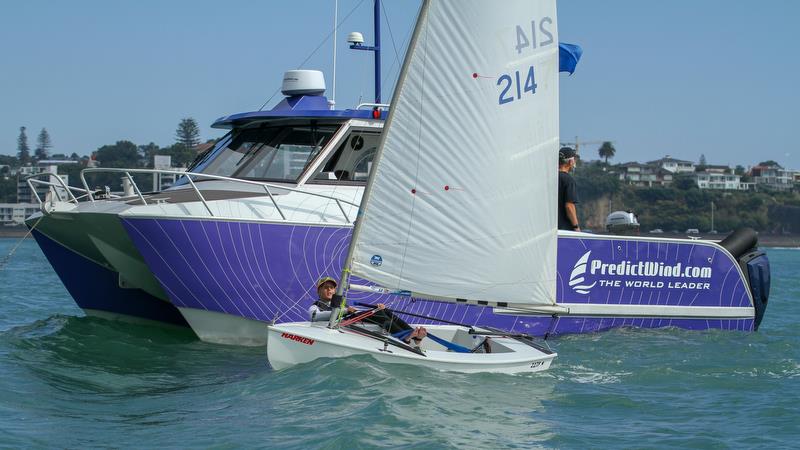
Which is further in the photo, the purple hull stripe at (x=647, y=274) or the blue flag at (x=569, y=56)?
the blue flag at (x=569, y=56)

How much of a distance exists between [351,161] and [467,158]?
3292mm

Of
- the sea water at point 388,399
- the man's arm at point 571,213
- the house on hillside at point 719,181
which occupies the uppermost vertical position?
the man's arm at point 571,213

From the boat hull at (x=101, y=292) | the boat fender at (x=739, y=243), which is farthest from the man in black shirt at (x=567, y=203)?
the boat hull at (x=101, y=292)

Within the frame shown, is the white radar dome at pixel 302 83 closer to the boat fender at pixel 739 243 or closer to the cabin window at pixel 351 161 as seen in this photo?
the cabin window at pixel 351 161

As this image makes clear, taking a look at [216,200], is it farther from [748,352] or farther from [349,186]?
[748,352]

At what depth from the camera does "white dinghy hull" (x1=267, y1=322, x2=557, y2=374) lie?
965 centimetres

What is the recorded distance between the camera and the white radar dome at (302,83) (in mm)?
13766

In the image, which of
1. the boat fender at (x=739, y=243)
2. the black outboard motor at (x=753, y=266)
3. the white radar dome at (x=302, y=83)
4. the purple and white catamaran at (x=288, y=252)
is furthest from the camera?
the boat fender at (x=739, y=243)

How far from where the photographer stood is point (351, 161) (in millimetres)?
13219

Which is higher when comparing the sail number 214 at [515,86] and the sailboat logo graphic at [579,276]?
the sail number 214 at [515,86]

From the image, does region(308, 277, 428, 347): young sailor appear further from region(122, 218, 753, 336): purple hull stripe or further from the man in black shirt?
the man in black shirt

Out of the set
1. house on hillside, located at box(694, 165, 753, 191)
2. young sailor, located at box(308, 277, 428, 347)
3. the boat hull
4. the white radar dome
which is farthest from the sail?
house on hillside, located at box(694, 165, 753, 191)

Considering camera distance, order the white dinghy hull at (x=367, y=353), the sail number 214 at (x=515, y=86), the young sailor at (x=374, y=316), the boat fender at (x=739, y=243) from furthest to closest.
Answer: the boat fender at (x=739, y=243) < the young sailor at (x=374, y=316) < the sail number 214 at (x=515, y=86) < the white dinghy hull at (x=367, y=353)

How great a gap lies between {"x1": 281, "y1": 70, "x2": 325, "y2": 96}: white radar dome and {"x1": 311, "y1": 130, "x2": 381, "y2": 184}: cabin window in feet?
3.17
